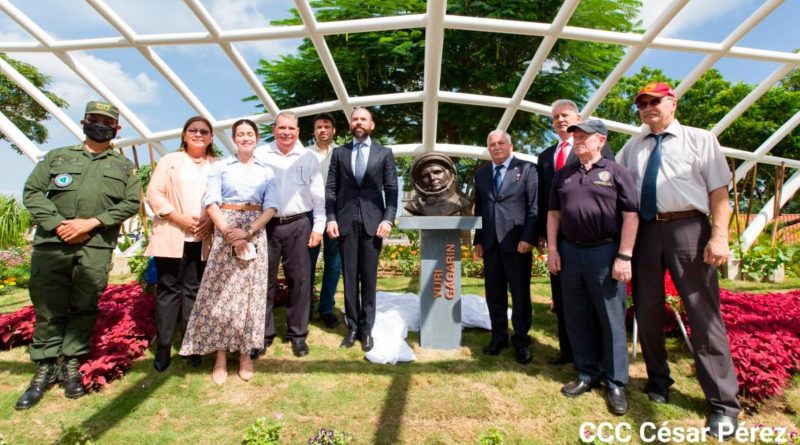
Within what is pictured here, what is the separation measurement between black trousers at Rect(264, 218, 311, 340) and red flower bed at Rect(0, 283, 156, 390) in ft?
3.99

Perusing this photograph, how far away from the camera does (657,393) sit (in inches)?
114

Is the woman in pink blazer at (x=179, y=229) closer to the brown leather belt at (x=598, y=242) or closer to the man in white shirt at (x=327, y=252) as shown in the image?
the man in white shirt at (x=327, y=252)

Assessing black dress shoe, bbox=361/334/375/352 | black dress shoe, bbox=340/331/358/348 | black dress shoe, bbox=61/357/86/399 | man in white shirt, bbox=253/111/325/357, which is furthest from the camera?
black dress shoe, bbox=340/331/358/348

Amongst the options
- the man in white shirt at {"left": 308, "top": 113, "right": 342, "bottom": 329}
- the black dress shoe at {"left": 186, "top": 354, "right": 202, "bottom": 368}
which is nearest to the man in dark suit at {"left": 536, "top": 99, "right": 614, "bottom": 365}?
the man in white shirt at {"left": 308, "top": 113, "right": 342, "bottom": 329}

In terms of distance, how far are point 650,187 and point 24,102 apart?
2439 cm

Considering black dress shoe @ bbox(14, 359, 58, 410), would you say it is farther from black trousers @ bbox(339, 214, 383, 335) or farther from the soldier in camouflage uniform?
black trousers @ bbox(339, 214, 383, 335)

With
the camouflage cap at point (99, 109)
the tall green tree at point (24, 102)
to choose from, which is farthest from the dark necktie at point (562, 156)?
the tall green tree at point (24, 102)

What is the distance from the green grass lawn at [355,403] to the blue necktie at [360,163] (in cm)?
169

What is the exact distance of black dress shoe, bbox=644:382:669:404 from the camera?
112 inches

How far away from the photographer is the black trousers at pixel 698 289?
8.29 feet

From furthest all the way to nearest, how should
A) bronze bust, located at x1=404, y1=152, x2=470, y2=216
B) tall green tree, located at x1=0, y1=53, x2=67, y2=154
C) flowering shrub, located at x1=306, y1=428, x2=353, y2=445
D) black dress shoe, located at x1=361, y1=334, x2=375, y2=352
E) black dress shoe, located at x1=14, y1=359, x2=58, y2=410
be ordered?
tall green tree, located at x1=0, y1=53, x2=67, y2=154 → bronze bust, located at x1=404, y1=152, x2=470, y2=216 → black dress shoe, located at x1=361, y1=334, x2=375, y2=352 → black dress shoe, located at x1=14, y1=359, x2=58, y2=410 → flowering shrub, located at x1=306, y1=428, x2=353, y2=445

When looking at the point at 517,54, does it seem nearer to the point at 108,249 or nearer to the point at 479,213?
the point at 479,213

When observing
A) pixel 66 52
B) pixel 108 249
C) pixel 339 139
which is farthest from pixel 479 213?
pixel 339 139

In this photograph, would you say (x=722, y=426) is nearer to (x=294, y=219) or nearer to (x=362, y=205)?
(x=362, y=205)
